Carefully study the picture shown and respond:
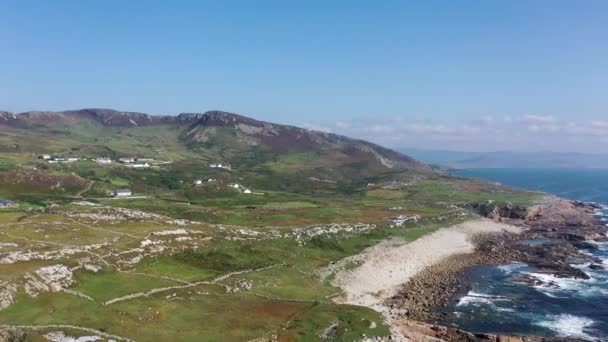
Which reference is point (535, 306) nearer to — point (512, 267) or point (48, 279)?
point (512, 267)

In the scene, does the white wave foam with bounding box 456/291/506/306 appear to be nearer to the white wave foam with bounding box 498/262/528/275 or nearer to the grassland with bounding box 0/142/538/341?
the white wave foam with bounding box 498/262/528/275

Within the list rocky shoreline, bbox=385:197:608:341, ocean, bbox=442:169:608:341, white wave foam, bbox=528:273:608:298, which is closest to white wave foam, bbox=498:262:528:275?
ocean, bbox=442:169:608:341

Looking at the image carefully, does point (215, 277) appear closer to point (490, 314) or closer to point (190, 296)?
point (190, 296)

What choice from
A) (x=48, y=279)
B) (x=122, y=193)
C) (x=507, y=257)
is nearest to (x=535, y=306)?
(x=507, y=257)

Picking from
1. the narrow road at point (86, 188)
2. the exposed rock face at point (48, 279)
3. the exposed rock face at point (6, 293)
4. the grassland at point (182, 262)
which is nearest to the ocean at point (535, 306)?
the grassland at point (182, 262)

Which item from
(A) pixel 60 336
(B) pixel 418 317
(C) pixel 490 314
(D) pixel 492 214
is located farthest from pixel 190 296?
(D) pixel 492 214

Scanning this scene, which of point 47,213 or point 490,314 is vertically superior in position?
point 47,213
